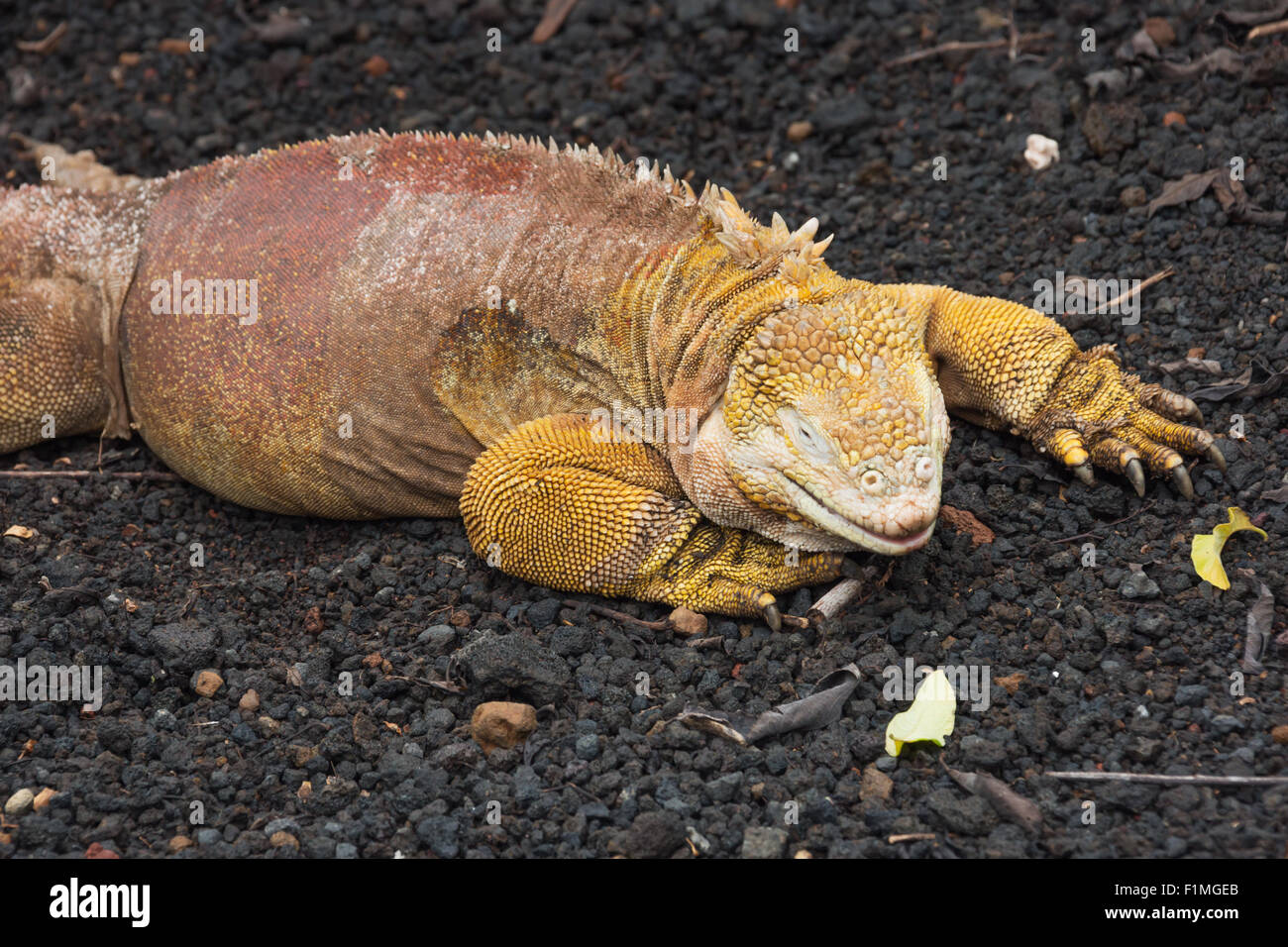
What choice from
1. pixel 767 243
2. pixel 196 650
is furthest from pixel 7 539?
pixel 767 243

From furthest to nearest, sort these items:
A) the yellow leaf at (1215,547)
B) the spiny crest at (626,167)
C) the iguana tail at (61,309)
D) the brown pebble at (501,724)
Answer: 1. the iguana tail at (61,309)
2. the spiny crest at (626,167)
3. the yellow leaf at (1215,547)
4. the brown pebble at (501,724)

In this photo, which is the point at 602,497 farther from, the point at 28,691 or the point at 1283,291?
the point at 1283,291

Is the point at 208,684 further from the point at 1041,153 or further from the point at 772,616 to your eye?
the point at 1041,153

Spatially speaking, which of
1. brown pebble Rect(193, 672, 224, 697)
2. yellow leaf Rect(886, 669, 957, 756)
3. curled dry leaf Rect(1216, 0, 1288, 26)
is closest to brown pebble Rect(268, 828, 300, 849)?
brown pebble Rect(193, 672, 224, 697)

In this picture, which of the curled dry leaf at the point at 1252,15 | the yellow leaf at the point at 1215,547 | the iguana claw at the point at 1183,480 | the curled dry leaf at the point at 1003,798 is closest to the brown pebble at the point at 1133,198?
the curled dry leaf at the point at 1252,15

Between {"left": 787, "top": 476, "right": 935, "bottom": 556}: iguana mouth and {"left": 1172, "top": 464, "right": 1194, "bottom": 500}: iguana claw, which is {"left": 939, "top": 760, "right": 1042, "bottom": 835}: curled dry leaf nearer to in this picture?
{"left": 787, "top": 476, "right": 935, "bottom": 556}: iguana mouth

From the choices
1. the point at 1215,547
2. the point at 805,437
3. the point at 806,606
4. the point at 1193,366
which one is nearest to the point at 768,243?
the point at 805,437

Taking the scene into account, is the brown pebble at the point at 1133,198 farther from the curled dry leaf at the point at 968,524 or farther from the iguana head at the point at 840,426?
the iguana head at the point at 840,426
